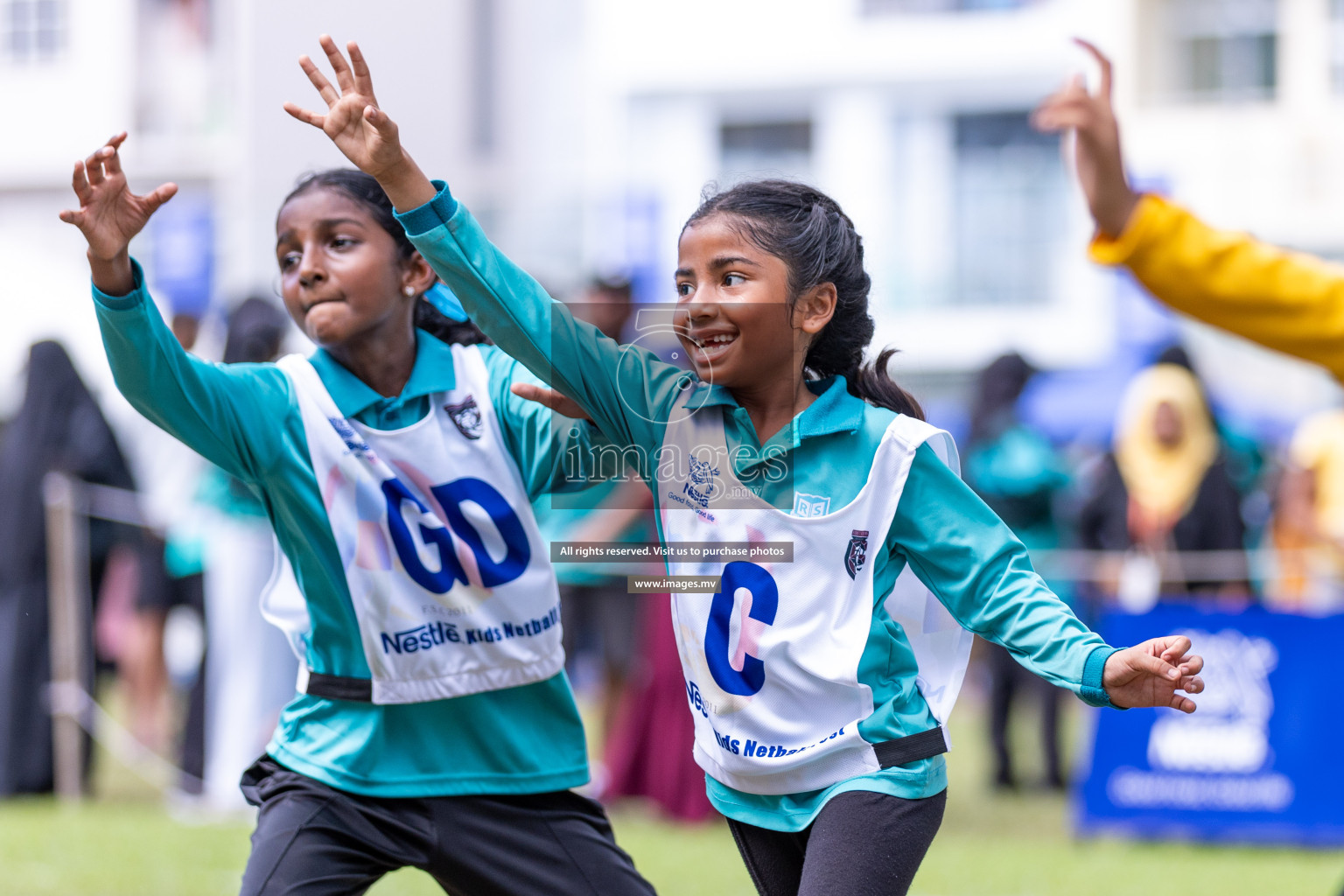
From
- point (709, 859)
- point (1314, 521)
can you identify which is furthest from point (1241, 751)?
point (709, 859)

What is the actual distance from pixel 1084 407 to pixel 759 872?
12374 mm

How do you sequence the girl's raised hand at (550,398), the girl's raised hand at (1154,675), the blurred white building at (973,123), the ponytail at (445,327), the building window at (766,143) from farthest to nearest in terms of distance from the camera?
1. the building window at (766,143)
2. the blurred white building at (973,123)
3. the ponytail at (445,327)
4. the girl's raised hand at (550,398)
5. the girl's raised hand at (1154,675)

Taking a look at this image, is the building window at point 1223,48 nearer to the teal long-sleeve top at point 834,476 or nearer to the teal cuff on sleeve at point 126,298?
the teal long-sleeve top at point 834,476

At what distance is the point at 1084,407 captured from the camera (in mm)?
14453

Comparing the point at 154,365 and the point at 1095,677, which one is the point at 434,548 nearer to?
the point at 154,365

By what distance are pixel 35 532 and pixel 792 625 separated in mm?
5888

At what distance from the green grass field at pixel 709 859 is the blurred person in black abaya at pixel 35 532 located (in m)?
0.29

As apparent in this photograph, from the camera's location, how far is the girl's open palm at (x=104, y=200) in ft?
8.39

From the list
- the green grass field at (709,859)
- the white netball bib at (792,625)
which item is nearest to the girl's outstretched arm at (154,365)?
the white netball bib at (792,625)

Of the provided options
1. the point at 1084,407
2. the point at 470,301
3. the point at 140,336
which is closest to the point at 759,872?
the point at 470,301

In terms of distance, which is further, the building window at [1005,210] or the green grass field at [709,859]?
the building window at [1005,210]

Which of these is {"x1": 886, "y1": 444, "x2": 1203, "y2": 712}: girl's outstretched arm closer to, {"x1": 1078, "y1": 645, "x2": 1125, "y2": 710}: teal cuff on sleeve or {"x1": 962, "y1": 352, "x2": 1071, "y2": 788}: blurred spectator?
{"x1": 1078, "y1": 645, "x2": 1125, "y2": 710}: teal cuff on sleeve

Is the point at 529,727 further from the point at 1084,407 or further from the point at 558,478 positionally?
the point at 1084,407

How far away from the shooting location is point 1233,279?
8.61ft
